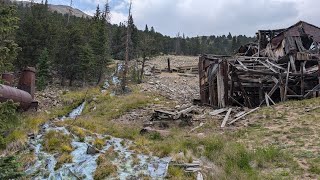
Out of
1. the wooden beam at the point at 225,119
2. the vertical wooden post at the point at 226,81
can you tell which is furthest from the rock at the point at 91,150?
the vertical wooden post at the point at 226,81

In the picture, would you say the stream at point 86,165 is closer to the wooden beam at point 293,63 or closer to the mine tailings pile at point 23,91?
the mine tailings pile at point 23,91

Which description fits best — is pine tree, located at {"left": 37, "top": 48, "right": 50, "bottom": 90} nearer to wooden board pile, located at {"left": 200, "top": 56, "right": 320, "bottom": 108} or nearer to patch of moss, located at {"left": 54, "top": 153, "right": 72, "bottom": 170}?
wooden board pile, located at {"left": 200, "top": 56, "right": 320, "bottom": 108}

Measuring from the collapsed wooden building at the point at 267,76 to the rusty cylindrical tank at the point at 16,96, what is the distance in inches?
398

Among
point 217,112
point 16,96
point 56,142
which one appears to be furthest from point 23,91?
point 217,112

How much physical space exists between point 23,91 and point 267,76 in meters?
13.6

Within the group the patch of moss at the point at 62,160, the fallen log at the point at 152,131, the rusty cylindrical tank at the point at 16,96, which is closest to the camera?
the patch of moss at the point at 62,160

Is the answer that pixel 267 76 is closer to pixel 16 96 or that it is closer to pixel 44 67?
pixel 16 96

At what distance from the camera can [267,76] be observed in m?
20.6

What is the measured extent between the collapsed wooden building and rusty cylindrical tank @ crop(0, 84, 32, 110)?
33.1 feet

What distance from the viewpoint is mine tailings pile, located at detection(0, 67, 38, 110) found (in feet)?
41.7

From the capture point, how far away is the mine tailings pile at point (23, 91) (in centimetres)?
1270

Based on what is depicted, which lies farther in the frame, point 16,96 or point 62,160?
point 16,96

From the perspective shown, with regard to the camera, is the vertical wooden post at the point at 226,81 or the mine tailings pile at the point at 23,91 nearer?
the mine tailings pile at the point at 23,91

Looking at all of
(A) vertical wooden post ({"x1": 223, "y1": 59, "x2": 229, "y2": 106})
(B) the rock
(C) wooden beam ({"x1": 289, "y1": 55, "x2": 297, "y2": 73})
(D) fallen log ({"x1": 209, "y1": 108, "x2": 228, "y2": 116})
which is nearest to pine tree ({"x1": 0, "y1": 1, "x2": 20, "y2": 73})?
(B) the rock
